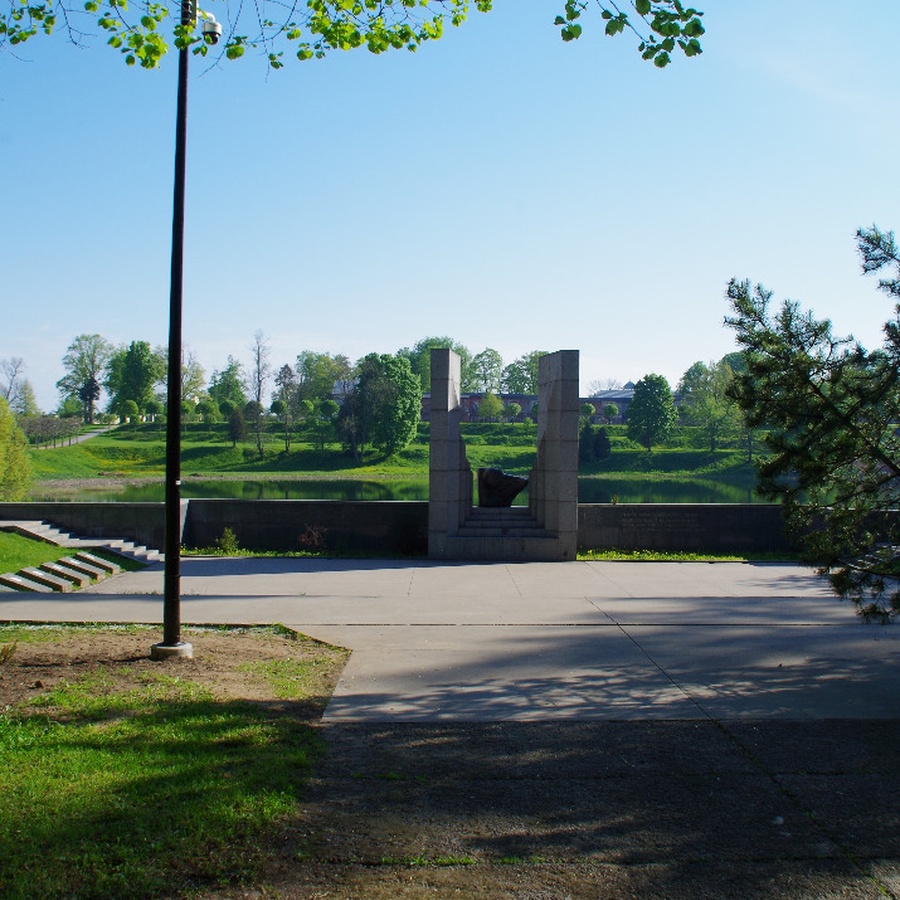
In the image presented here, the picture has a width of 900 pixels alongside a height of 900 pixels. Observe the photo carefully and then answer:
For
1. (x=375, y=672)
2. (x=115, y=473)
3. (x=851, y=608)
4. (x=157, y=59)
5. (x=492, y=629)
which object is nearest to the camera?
(x=375, y=672)

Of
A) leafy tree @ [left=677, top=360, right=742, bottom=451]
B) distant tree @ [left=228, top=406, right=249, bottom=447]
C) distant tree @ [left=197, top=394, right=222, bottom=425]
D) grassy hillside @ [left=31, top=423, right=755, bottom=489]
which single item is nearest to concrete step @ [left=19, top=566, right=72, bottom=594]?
grassy hillside @ [left=31, top=423, right=755, bottom=489]

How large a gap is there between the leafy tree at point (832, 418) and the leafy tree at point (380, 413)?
68.2 meters

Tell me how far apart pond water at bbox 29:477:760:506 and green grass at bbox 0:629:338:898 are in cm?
3668

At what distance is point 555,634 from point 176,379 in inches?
189

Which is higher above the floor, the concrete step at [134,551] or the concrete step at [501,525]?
the concrete step at [501,525]

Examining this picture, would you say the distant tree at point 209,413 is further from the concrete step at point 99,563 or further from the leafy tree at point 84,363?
the concrete step at point 99,563

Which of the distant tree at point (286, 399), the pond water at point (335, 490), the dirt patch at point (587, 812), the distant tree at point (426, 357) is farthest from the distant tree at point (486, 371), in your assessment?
the dirt patch at point (587, 812)

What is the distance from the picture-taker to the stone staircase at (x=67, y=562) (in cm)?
1333

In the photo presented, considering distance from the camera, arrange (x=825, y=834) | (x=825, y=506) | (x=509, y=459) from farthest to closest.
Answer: (x=509, y=459), (x=825, y=506), (x=825, y=834)

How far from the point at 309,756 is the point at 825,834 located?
2.91 metres

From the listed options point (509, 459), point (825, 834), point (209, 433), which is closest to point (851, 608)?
point (825, 834)

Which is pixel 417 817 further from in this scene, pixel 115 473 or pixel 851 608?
pixel 115 473

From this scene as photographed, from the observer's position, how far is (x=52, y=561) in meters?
14.8

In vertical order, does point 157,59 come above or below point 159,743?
above
